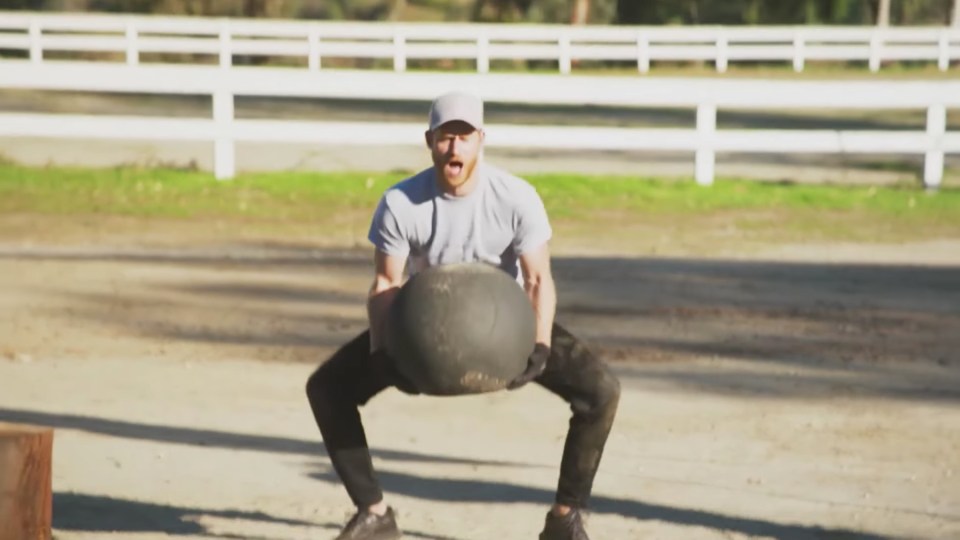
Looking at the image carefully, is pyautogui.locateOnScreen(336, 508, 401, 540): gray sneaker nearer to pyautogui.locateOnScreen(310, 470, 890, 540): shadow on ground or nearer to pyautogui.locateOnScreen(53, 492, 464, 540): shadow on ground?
pyautogui.locateOnScreen(53, 492, 464, 540): shadow on ground

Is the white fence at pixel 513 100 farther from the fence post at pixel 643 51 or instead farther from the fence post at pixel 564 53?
the fence post at pixel 643 51

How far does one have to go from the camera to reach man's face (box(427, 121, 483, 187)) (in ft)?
19.6

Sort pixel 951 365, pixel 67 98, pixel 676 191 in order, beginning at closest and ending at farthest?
pixel 951 365
pixel 676 191
pixel 67 98

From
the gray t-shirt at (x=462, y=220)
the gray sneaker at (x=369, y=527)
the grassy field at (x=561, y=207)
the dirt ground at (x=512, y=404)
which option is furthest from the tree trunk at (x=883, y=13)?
the gray t-shirt at (x=462, y=220)

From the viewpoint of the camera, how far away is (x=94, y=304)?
42.2 feet

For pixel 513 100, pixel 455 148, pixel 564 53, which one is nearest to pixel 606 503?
pixel 455 148

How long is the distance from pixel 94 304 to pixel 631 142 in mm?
8817

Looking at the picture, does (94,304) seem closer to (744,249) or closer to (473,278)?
(744,249)

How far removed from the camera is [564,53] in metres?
38.3

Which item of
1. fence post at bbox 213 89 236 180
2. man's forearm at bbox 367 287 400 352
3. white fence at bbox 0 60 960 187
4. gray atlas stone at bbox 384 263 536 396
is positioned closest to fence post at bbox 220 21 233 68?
white fence at bbox 0 60 960 187

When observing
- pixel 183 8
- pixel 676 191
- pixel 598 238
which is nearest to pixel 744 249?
pixel 598 238

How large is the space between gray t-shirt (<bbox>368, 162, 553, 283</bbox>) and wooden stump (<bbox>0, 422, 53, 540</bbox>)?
1189mm

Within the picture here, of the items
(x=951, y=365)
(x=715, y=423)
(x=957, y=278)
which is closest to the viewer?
(x=715, y=423)

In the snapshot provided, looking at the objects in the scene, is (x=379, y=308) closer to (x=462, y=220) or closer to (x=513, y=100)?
(x=462, y=220)
